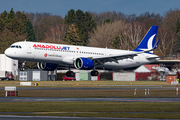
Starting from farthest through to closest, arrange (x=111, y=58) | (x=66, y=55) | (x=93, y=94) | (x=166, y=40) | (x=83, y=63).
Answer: (x=166, y=40)
(x=111, y=58)
(x=66, y=55)
(x=83, y=63)
(x=93, y=94)

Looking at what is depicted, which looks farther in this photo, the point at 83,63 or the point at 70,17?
the point at 70,17

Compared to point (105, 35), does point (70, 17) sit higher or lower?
higher

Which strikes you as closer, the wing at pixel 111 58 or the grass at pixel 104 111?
the grass at pixel 104 111

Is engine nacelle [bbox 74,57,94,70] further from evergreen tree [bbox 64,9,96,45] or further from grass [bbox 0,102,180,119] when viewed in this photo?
evergreen tree [bbox 64,9,96,45]

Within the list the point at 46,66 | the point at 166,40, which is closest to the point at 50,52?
the point at 46,66

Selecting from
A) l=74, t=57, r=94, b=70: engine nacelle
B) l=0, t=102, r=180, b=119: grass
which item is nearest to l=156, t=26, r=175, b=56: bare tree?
l=74, t=57, r=94, b=70: engine nacelle

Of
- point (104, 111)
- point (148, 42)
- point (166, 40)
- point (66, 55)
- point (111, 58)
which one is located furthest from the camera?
point (166, 40)

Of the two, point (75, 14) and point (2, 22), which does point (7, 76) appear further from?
point (75, 14)

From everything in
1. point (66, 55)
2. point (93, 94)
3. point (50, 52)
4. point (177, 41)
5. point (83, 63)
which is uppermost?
point (177, 41)

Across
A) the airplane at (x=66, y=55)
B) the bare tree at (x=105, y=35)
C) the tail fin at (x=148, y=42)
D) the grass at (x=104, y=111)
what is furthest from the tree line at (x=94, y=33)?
the grass at (x=104, y=111)

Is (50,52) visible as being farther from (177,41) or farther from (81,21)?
(81,21)

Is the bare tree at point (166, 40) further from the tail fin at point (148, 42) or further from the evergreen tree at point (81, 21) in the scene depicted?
the tail fin at point (148, 42)

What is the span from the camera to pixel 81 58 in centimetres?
Answer: 5466

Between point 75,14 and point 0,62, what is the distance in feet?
266
